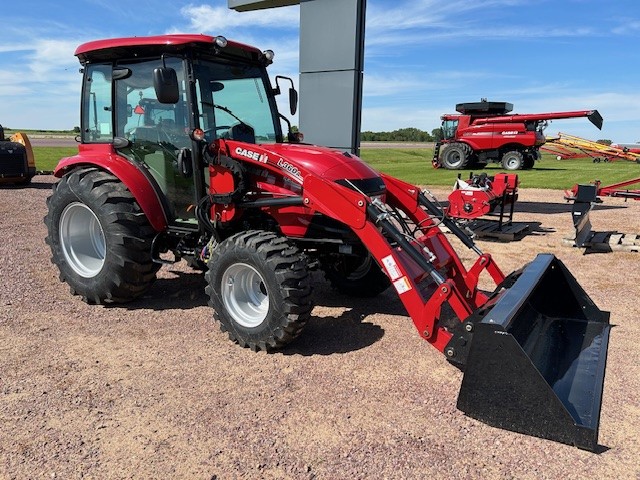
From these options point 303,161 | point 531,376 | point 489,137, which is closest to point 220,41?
point 303,161

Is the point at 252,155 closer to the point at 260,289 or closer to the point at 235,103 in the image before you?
the point at 235,103

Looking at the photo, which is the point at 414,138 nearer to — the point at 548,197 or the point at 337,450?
the point at 548,197

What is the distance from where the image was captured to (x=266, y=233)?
3.98 metres

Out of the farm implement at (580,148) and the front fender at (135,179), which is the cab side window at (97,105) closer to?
A: the front fender at (135,179)

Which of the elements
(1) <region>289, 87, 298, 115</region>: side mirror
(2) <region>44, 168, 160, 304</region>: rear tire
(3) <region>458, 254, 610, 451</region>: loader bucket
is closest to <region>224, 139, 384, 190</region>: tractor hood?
(1) <region>289, 87, 298, 115</region>: side mirror

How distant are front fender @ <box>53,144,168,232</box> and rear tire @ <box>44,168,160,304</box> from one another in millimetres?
71

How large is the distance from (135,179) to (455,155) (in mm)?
20290

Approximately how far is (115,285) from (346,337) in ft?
6.96

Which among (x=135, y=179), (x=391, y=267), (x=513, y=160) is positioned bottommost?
(x=391, y=267)

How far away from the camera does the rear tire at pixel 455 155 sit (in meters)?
22.9

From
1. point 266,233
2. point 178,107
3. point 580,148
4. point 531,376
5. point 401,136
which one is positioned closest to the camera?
point 531,376

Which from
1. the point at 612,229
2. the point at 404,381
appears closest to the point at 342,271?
the point at 404,381

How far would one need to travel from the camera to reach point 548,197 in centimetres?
1396

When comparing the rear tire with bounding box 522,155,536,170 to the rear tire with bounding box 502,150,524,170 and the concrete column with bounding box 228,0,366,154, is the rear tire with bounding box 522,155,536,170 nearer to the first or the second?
the rear tire with bounding box 502,150,524,170
